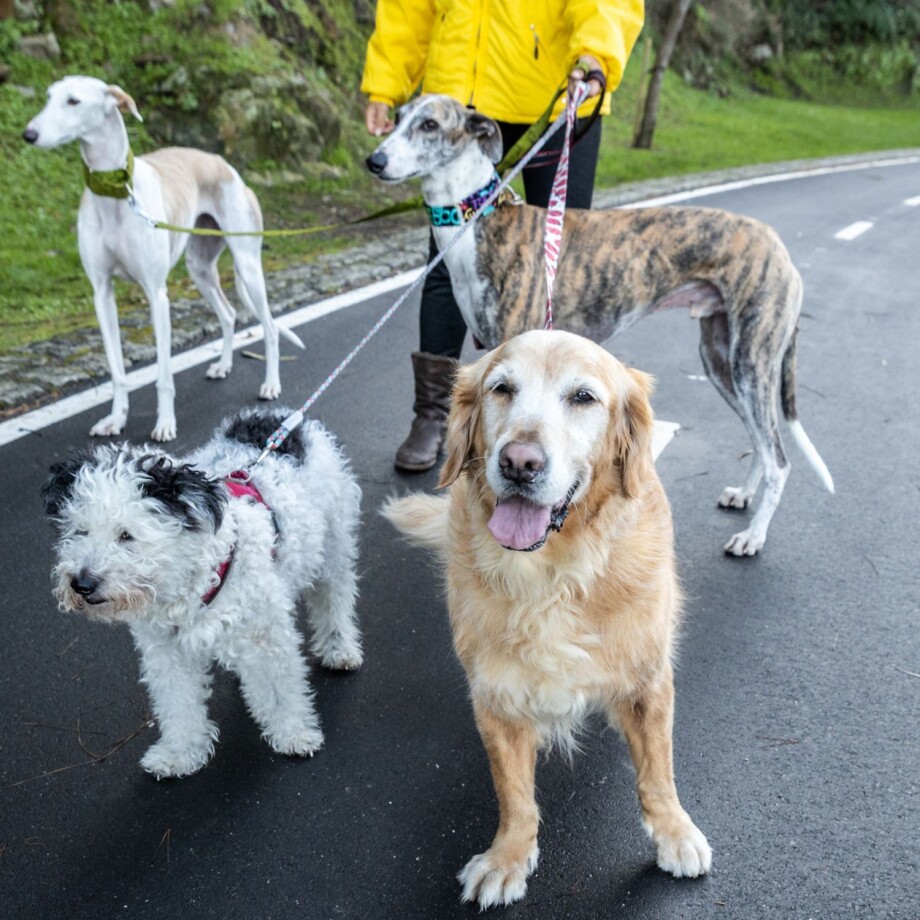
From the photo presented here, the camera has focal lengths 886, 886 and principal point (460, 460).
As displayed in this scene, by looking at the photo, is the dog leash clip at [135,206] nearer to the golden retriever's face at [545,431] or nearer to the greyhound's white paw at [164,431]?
the greyhound's white paw at [164,431]

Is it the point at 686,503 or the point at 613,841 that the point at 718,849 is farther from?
the point at 686,503

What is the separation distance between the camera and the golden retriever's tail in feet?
11.3

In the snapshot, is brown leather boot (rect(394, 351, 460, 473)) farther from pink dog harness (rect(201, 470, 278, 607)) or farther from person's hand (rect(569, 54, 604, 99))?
pink dog harness (rect(201, 470, 278, 607))

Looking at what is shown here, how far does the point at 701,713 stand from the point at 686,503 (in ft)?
5.39

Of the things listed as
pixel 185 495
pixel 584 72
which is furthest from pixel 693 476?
pixel 185 495

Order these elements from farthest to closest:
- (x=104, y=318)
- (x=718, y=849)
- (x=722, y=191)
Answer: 1. (x=722, y=191)
2. (x=104, y=318)
3. (x=718, y=849)

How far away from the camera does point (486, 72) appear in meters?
4.65

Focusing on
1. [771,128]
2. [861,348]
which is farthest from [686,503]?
[771,128]

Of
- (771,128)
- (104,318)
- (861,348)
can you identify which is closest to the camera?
(104,318)

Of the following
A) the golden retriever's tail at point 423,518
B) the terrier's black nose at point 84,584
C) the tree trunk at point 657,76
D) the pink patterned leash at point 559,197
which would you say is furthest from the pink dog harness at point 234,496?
the tree trunk at point 657,76

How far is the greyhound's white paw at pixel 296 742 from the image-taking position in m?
3.04

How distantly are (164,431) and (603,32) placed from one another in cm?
318

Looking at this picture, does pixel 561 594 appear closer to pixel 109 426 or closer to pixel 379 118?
pixel 379 118

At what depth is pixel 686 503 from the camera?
15.4 ft
